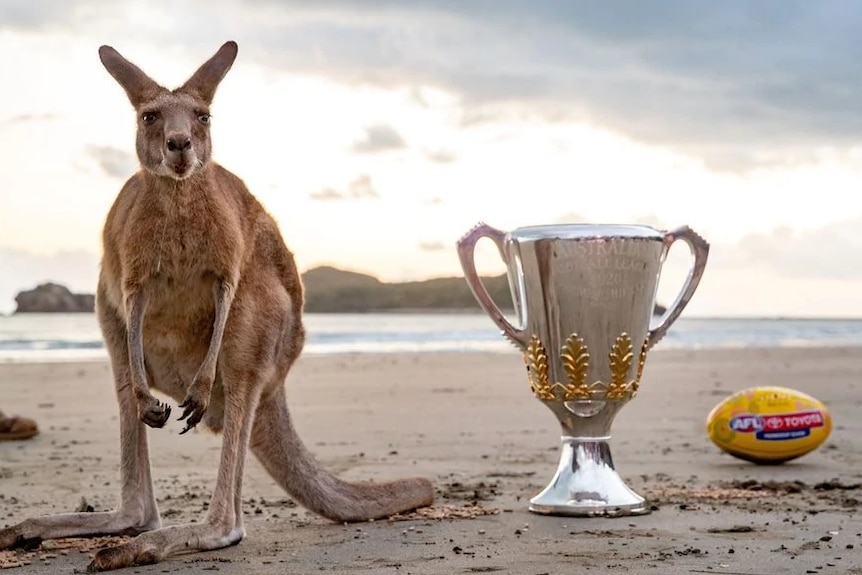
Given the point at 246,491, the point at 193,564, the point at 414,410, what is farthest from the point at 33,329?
the point at 193,564

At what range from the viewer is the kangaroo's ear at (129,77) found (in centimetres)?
480

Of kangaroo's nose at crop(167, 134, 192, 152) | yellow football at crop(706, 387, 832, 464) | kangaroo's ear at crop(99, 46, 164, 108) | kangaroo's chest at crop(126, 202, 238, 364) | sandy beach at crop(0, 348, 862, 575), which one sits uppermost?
kangaroo's ear at crop(99, 46, 164, 108)

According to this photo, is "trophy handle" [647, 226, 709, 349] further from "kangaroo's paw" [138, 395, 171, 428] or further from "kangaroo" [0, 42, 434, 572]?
"kangaroo's paw" [138, 395, 171, 428]

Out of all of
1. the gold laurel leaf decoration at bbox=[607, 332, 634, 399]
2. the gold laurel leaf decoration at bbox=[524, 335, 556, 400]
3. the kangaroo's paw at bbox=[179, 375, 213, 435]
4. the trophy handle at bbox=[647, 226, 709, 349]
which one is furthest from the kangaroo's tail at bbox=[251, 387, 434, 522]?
the trophy handle at bbox=[647, 226, 709, 349]

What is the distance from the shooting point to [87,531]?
A: 5012 mm

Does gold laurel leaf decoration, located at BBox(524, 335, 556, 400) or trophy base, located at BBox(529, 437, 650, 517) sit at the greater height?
gold laurel leaf decoration, located at BBox(524, 335, 556, 400)

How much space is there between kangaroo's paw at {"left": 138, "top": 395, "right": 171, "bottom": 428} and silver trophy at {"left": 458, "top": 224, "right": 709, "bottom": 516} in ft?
7.11

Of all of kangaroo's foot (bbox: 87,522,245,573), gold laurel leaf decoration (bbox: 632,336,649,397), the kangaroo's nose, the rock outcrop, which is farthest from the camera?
the rock outcrop

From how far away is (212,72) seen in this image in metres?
4.90

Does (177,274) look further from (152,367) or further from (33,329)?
(33,329)

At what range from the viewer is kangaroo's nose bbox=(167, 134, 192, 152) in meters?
4.50

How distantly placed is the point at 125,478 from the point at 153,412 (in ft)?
2.35

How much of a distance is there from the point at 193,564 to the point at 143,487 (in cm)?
68

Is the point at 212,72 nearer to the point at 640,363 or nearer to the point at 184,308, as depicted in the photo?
the point at 184,308
